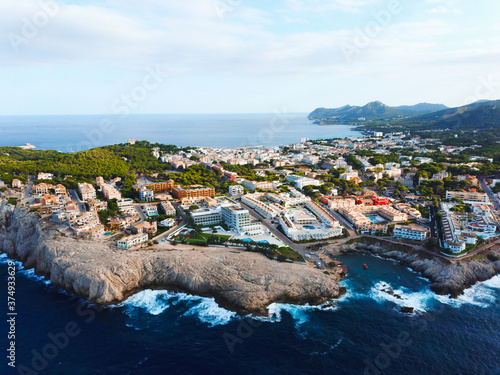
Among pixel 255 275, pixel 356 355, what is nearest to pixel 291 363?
pixel 356 355

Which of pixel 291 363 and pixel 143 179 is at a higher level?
pixel 143 179

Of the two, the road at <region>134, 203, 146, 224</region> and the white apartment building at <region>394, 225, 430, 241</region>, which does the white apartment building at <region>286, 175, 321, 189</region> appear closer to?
the white apartment building at <region>394, 225, 430, 241</region>

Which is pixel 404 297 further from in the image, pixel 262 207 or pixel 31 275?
pixel 31 275

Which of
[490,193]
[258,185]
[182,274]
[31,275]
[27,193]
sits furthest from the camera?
[258,185]

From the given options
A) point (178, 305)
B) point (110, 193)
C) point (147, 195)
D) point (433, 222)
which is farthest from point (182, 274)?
point (433, 222)

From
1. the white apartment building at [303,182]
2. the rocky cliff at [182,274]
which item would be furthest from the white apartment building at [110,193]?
the white apartment building at [303,182]

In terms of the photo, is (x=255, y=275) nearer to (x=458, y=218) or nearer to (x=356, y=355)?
(x=356, y=355)

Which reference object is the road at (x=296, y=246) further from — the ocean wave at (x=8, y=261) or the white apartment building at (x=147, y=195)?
the ocean wave at (x=8, y=261)
